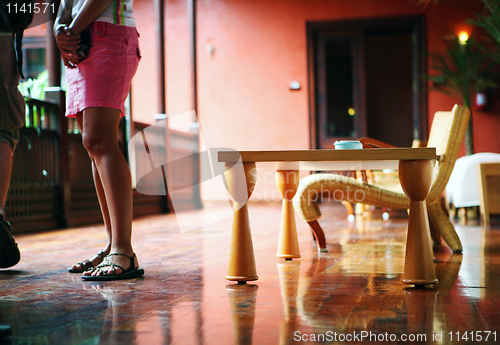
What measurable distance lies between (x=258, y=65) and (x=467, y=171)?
433cm

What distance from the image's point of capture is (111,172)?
5.84 ft

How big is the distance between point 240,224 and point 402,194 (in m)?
1.07

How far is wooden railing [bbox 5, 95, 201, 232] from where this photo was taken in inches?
149

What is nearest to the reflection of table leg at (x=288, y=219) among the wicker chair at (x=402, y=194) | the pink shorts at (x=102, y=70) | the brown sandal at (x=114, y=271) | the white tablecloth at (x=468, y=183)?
the wicker chair at (x=402, y=194)

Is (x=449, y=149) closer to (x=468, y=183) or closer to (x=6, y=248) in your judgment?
(x=6, y=248)

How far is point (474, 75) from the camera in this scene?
7094 mm

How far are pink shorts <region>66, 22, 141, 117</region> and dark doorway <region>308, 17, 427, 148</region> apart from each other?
633cm

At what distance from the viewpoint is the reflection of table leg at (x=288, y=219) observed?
7.54ft

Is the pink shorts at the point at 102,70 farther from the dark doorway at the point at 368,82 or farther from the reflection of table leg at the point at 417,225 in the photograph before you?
the dark doorway at the point at 368,82

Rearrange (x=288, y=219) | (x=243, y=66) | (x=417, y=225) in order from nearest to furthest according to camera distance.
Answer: (x=417, y=225) < (x=288, y=219) < (x=243, y=66)

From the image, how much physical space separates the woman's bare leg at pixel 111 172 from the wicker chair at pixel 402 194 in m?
1.02

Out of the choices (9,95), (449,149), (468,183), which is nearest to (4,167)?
(9,95)

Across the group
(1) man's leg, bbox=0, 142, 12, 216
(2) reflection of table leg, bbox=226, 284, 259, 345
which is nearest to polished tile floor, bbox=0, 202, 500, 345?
(2) reflection of table leg, bbox=226, 284, 259, 345

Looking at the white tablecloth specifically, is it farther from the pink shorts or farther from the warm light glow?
the pink shorts
